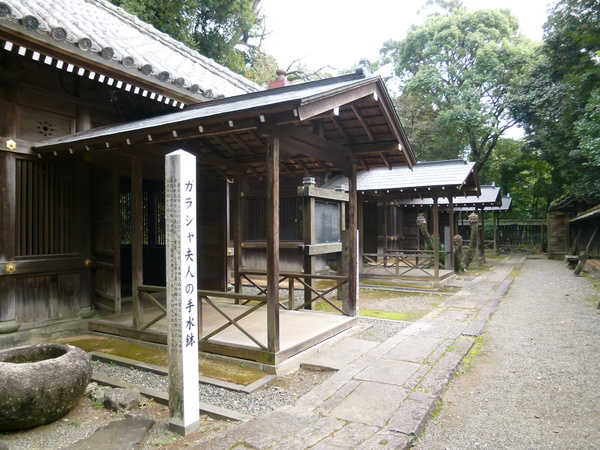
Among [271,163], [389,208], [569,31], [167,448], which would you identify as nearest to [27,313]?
[167,448]

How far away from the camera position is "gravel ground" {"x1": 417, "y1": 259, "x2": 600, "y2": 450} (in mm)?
3465

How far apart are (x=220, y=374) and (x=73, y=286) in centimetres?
357

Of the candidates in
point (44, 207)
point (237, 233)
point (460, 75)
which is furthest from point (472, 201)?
point (44, 207)

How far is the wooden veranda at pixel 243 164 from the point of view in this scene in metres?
4.70

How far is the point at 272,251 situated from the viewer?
4.71 meters

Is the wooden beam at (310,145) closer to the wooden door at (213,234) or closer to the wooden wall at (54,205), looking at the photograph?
the wooden door at (213,234)

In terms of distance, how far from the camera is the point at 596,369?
5.16m

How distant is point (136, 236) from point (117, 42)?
4221mm

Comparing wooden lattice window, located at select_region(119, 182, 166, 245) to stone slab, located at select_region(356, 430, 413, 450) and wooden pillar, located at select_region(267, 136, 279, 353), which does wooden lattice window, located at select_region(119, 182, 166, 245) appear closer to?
wooden pillar, located at select_region(267, 136, 279, 353)

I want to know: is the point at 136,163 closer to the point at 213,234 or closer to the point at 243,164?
the point at 243,164

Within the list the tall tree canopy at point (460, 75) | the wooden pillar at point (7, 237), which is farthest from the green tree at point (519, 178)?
the wooden pillar at point (7, 237)

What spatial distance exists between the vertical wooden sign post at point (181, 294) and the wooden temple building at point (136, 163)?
3.89 ft

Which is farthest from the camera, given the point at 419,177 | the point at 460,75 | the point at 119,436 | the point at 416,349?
the point at 460,75

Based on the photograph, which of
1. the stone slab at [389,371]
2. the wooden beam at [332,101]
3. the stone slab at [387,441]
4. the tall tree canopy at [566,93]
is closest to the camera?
the stone slab at [387,441]
